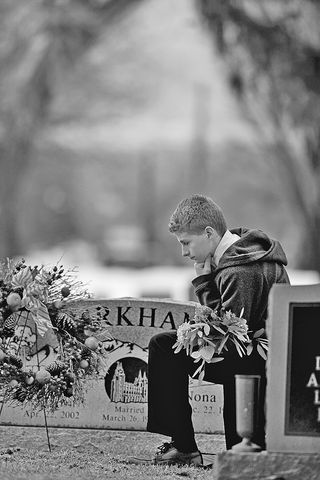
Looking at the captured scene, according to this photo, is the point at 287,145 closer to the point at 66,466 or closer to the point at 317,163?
the point at 317,163

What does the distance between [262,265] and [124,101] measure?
1393 inches

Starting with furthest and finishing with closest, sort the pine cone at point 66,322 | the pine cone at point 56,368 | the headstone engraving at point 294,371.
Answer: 1. the pine cone at point 66,322
2. the pine cone at point 56,368
3. the headstone engraving at point 294,371

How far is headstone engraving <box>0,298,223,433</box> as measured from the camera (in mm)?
8094

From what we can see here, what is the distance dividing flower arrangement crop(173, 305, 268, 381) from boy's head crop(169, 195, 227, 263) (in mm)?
343

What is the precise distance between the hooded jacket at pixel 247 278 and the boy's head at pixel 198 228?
4.7 inches

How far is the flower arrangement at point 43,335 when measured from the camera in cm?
716

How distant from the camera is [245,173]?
177 feet

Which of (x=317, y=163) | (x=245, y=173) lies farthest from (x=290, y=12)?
(x=245, y=173)

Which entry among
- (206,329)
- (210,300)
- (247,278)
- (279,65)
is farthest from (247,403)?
(279,65)

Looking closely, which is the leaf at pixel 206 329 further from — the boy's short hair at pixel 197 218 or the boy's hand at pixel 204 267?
the boy's short hair at pixel 197 218

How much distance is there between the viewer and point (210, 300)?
6984 mm

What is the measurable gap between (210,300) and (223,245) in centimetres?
33

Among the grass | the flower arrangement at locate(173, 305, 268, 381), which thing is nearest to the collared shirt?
the flower arrangement at locate(173, 305, 268, 381)

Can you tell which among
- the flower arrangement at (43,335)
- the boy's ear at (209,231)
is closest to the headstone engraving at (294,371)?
the boy's ear at (209,231)
